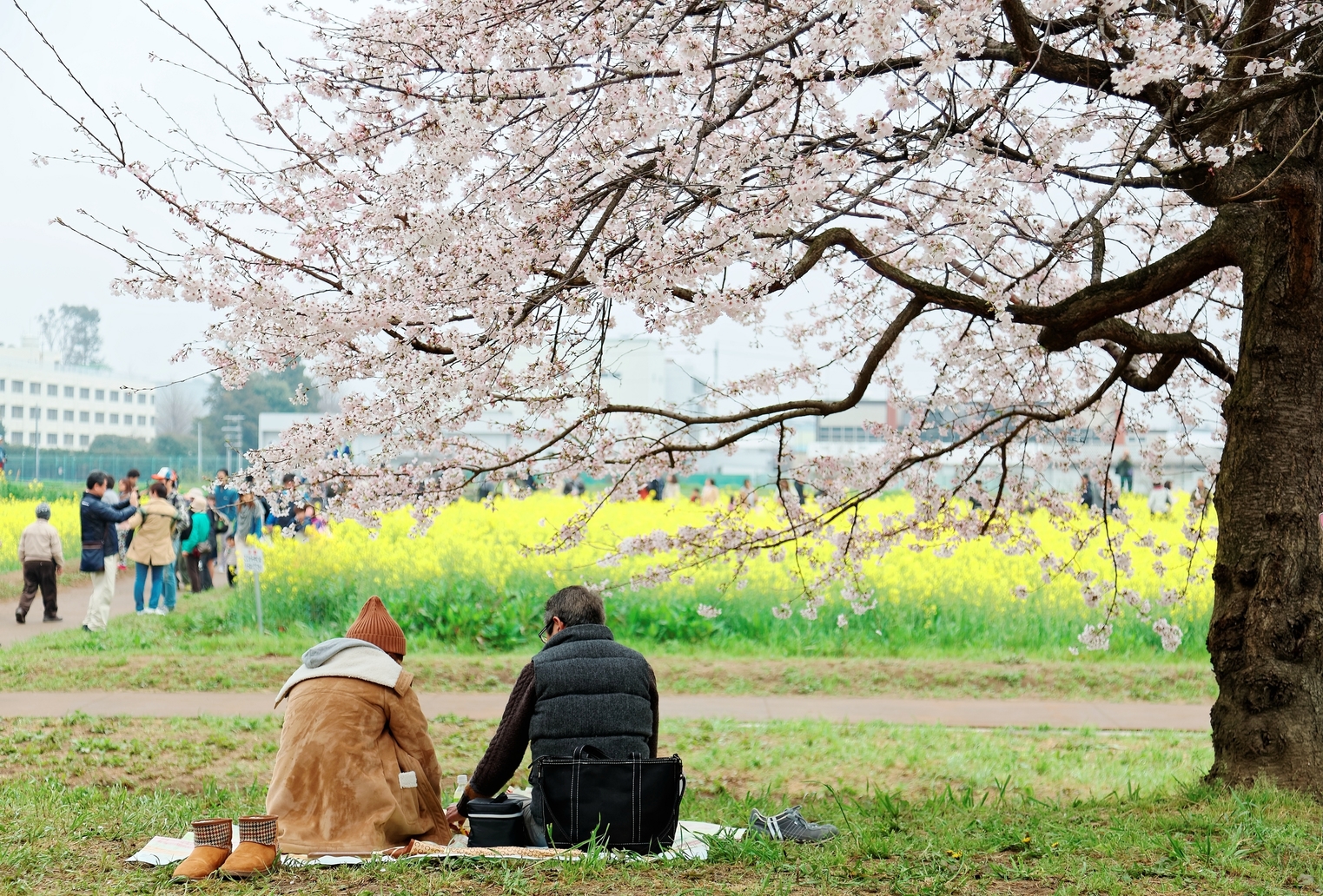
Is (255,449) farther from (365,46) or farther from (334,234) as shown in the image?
(365,46)

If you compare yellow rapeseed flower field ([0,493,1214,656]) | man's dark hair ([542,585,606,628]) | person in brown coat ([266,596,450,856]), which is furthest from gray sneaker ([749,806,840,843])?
yellow rapeseed flower field ([0,493,1214,656])

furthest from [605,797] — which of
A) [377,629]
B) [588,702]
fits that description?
[377,629]

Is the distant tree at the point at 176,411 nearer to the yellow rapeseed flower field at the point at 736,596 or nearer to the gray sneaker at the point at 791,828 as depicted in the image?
the yellow rapeseed flower field at the point at 736,596

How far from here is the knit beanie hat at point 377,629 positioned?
14.8 feet

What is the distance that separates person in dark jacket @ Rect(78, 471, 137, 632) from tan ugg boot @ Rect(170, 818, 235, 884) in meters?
8.79

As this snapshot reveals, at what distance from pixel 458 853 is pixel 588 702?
2.22 feet

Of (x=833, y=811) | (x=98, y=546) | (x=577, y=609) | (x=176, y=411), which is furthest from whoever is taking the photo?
(x=176, y=411)

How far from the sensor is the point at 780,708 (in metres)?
8.77

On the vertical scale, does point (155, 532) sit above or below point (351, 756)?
above

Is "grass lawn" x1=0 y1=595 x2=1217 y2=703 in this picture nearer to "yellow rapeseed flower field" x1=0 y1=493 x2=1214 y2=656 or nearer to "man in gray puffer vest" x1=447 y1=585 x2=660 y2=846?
"yellow rapeseed flower field" x1=0 y1=493 x2=1214 y2=656

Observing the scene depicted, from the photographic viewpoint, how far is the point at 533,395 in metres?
5.56

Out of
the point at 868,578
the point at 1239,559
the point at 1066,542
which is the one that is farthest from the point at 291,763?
the point at 1066,542

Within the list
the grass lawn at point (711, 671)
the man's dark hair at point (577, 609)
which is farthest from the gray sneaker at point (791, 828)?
the grass lawn at point (711, 671)

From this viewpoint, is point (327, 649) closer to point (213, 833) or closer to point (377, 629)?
point (377, 629)
